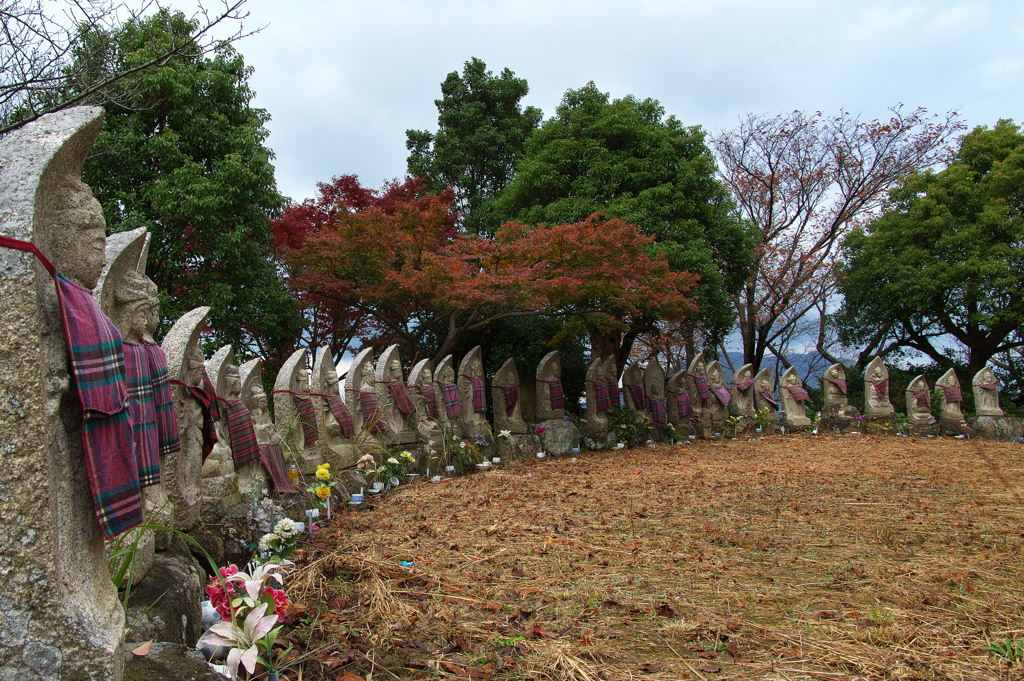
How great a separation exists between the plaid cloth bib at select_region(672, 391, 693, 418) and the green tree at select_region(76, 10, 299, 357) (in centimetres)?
610

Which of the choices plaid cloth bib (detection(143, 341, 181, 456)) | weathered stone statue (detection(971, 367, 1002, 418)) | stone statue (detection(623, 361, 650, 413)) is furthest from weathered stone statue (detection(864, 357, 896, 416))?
plaid cloth bib (detection(143, 341, 181, 456))

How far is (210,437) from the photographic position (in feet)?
11.6

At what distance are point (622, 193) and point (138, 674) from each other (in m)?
10.5

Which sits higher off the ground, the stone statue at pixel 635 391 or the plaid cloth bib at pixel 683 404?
the stone statue at pixel 635 391

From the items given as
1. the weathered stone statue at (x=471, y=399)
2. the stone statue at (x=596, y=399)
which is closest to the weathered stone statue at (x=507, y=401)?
the weathered stone statue at (x=471, y=399)

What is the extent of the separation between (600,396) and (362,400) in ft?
13.4

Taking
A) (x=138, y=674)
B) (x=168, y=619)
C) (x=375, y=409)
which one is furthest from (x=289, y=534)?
(x=375, y=409)

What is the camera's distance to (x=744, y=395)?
11.7 meters

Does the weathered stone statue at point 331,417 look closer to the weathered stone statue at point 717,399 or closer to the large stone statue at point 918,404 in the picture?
the weathered stone statue at point 717,399

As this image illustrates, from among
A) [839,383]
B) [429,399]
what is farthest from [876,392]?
[429,399]

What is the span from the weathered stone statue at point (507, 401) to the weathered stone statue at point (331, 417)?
278cm

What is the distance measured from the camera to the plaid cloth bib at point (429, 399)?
24.5ft

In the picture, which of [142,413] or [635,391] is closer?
[142,413]

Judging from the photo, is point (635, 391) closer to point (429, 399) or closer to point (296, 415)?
point (429, 399)
